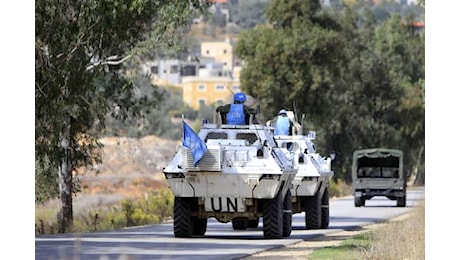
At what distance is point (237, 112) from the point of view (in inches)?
1137

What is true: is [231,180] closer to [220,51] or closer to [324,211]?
[324,211]

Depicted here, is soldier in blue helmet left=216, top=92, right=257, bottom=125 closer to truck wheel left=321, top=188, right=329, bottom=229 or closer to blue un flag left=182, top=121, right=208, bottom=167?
blue un flag left=182, top=121, right=208, bottom=167

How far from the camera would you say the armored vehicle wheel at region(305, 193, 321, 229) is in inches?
1287

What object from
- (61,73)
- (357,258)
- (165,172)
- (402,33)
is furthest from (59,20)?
(402,33)

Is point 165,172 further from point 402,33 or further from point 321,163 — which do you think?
point 402,33

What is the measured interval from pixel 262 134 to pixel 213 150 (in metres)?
1.74

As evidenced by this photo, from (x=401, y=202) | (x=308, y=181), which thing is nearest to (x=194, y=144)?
(x=308, y=181)

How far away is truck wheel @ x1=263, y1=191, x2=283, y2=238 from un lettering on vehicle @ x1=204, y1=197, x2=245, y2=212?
0.51m

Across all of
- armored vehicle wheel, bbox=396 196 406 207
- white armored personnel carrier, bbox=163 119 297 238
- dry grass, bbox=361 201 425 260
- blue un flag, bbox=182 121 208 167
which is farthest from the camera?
armored vehicle wheel, bbox=396 196 406 207

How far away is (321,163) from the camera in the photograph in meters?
33.4

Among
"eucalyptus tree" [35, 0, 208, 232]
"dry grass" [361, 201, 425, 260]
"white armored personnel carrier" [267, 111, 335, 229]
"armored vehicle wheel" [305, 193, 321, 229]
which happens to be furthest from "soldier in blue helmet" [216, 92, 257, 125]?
"armored vehicle wheel" [305, 193, 321, 229]

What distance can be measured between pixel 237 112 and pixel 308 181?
143 inches

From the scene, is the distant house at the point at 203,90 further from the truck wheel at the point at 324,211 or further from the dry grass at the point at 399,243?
the dry grass at the point at 399,243

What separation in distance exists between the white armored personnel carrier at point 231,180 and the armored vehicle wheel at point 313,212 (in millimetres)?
4538
